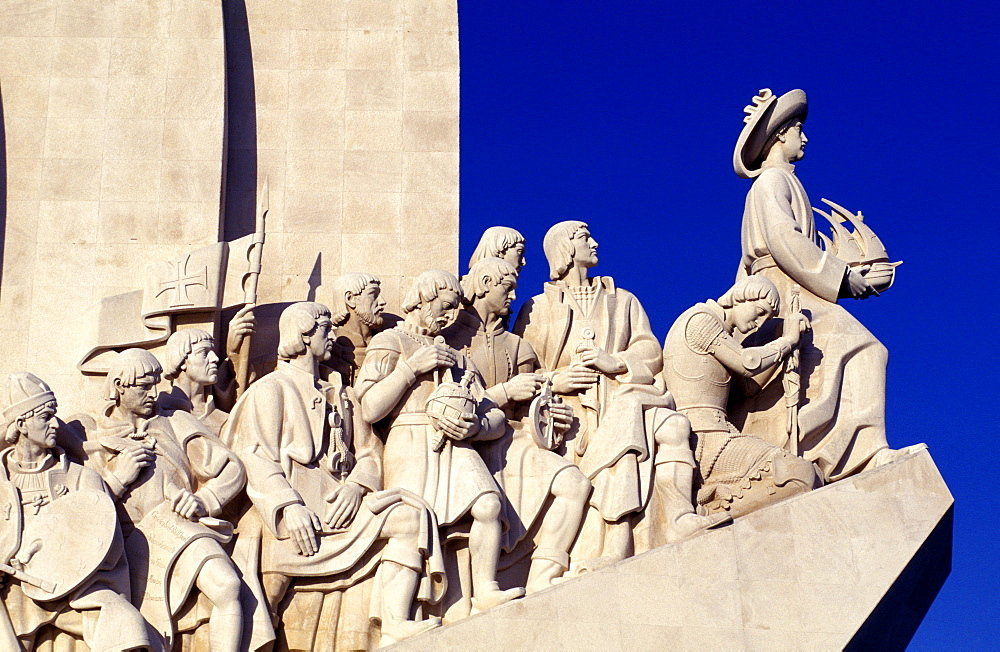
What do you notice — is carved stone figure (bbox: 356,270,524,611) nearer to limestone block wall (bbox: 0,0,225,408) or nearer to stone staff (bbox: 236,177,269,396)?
stone staff (bbox: 236,177,269,396)

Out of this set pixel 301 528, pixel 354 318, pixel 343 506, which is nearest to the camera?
pixel 301 528

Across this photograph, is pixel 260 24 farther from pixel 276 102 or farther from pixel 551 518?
pixel 551 518

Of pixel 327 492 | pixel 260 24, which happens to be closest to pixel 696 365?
pixel 327 492

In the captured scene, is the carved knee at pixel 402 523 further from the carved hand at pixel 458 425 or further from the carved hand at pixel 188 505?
the carved hand at pixel 188 505

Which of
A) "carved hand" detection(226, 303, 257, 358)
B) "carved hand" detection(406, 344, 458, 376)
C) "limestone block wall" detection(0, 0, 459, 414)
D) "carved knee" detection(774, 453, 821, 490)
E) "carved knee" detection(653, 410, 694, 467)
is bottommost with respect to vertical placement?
"carved knee" detection(774, 453, 821, 490)

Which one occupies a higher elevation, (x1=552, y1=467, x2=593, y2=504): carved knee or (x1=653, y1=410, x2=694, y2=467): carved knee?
(x1=653, y1=410, x2=694, y2=467): carved knee

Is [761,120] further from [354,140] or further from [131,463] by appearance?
[131,463]

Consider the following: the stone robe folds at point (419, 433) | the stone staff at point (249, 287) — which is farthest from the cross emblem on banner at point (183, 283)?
the stone robe folds at point (419, 433)

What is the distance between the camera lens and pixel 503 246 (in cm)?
1184

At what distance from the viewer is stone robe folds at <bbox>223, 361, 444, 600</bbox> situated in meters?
10.3

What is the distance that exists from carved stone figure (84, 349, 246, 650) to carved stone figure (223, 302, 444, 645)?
0.75 feet

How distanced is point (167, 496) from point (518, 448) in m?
2.08

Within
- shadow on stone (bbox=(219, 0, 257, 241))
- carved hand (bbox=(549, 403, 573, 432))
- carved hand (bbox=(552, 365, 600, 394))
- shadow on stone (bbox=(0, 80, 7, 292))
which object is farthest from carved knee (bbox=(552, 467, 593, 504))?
shadow on stone (bbox=(0, 80, 7, 292))

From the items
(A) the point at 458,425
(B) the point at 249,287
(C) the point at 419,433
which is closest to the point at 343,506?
(C) the point at 419,433
